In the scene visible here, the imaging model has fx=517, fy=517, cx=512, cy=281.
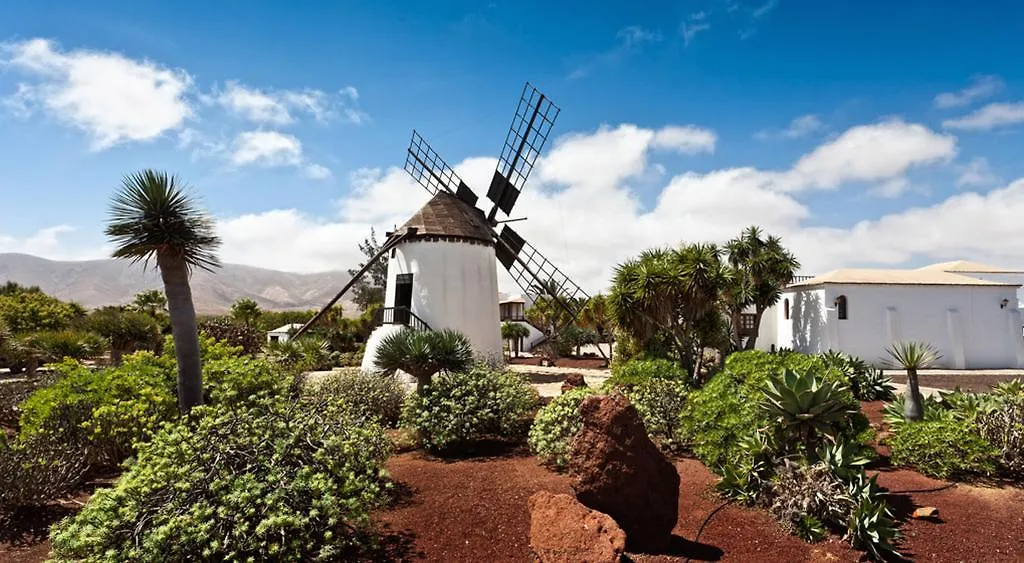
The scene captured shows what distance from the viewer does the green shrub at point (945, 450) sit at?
24.5 feet

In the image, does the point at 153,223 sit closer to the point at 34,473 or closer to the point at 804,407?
the point at 34,473

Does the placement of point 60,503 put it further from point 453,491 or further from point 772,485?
point 772,485

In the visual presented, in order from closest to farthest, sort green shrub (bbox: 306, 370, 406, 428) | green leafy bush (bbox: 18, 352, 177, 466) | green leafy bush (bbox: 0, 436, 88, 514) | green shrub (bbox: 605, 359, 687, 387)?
1. green leafy bush (bbox: 0, 436, 88, 514)
2. green leafy bush (bbox: 18, 352, 177, 466)
3. green shrub (bbox: 306, 370, 406, 428)
4. green shrub (bbox: 605, 359, 687, 387)

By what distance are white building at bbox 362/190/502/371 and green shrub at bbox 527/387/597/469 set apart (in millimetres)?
9254

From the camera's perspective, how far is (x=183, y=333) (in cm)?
872

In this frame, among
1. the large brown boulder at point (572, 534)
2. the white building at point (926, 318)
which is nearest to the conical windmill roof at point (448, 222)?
the large brown boulder at point (572, 534)

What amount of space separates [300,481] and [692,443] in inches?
266

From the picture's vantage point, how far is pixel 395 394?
11984mm

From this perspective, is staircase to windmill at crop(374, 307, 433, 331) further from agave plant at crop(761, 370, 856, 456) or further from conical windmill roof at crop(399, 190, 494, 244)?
agave plant at crop(761, 370, 856, 456)

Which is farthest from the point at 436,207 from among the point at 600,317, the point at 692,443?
the point at 600,317

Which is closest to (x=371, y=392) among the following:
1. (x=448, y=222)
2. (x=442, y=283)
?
(x=442, y=283)

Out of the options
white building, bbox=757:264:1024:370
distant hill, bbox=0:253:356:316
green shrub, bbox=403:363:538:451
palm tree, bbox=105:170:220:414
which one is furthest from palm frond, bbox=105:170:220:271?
distant hill, bbox=0:253:356:316

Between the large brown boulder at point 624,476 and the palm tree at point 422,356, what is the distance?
599 cm

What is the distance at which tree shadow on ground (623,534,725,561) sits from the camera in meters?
5.13
